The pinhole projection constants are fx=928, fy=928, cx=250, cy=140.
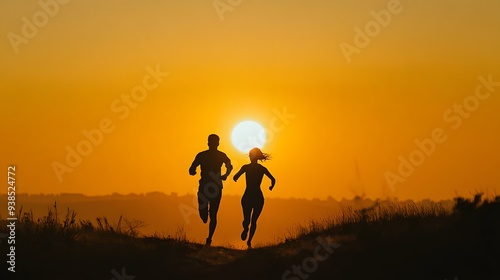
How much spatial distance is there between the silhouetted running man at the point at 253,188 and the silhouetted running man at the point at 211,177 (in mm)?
496

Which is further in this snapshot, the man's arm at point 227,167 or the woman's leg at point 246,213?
the man's arm at point 227,167

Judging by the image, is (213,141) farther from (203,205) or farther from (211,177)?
(203,205)

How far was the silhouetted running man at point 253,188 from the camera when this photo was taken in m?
23.4

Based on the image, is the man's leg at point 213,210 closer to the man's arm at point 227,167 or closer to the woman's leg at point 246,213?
the man's arm at point 227,167

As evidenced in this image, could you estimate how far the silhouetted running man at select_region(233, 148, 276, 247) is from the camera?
76.8 ft

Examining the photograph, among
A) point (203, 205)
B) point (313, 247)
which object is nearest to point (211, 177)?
point (203, 205)

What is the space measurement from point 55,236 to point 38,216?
4.65 ft

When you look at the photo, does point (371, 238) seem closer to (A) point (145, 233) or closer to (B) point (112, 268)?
(B) point (112, 268)

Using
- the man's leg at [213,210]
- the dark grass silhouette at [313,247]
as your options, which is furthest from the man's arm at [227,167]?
the dark grass silhouette at [313,247]

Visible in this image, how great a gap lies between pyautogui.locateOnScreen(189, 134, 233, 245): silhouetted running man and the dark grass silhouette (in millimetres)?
1889

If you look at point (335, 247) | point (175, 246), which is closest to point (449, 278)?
point (335, 247)

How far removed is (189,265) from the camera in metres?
18.2

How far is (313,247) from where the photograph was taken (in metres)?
18.0

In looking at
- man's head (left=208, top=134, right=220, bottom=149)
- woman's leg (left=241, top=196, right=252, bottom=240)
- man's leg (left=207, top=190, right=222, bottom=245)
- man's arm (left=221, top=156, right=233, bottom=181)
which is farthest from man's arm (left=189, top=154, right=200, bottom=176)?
woman's leg (left=241, top=196, right=252, bottom=240)
